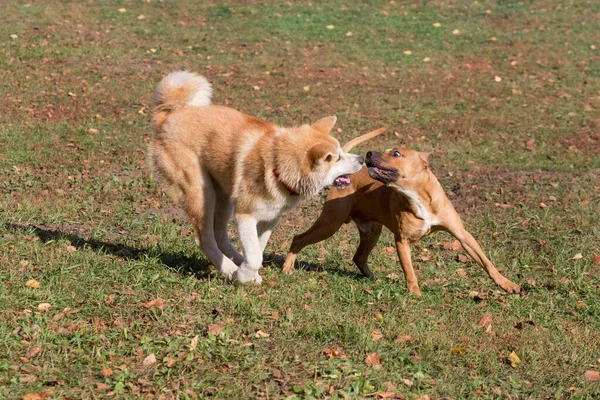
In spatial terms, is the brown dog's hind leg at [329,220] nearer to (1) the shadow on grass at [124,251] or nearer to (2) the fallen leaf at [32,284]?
(1) the shadow on grass at [124,251]

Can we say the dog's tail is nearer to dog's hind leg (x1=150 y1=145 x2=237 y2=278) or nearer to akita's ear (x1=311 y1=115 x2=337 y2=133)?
dog's hind leg (x1=150 y1=145 x2=237 y2=278)

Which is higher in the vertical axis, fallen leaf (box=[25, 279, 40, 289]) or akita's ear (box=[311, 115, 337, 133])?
akita's ear (box=[311, 115, 337, 133])

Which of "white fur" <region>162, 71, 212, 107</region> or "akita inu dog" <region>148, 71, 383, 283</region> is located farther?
"white fur" <region>162, 71, 212, 107</region>

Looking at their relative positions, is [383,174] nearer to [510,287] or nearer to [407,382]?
[510,287]

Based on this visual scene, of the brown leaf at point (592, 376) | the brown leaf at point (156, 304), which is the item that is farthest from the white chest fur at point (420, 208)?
the brown leaf at point (156, 304)

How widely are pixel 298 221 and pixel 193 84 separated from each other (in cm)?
304

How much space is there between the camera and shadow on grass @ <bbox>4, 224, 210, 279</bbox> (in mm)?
7419

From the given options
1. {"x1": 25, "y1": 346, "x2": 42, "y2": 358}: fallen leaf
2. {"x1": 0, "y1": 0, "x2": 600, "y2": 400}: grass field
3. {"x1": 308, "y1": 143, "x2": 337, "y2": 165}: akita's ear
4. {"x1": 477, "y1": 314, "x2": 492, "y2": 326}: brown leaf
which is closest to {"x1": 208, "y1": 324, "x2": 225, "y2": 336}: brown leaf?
{"x1": 0, "y1": 0, "x2": 600, "y2": 400}: grass field

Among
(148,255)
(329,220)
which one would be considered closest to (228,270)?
(148,255)

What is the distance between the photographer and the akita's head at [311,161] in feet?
21.0

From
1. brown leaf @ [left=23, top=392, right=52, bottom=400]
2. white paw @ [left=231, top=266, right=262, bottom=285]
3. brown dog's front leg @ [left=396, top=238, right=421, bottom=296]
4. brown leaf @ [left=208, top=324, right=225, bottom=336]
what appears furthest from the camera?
brown dog's front leg @ [left=396, top=238, right=421, bottom=296]

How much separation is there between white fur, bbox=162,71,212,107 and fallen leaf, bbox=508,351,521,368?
3511 millimetres

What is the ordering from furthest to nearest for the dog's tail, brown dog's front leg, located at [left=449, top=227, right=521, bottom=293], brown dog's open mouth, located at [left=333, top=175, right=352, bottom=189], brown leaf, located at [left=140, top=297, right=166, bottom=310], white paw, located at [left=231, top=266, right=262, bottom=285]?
1. brown dog's front leg, located at [left=449, top=227, right=521, bottom=293]
2. the dog's tail
3. white paw, located at [left=231, top=266, right=262, bottom=285]
4. brown dog's open mouth, located at [left=333, top=175, right=352, bottom=189]
5. brown leaf, located at [left=140, top=297, right=166, bottom=310]

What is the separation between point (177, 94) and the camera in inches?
286
